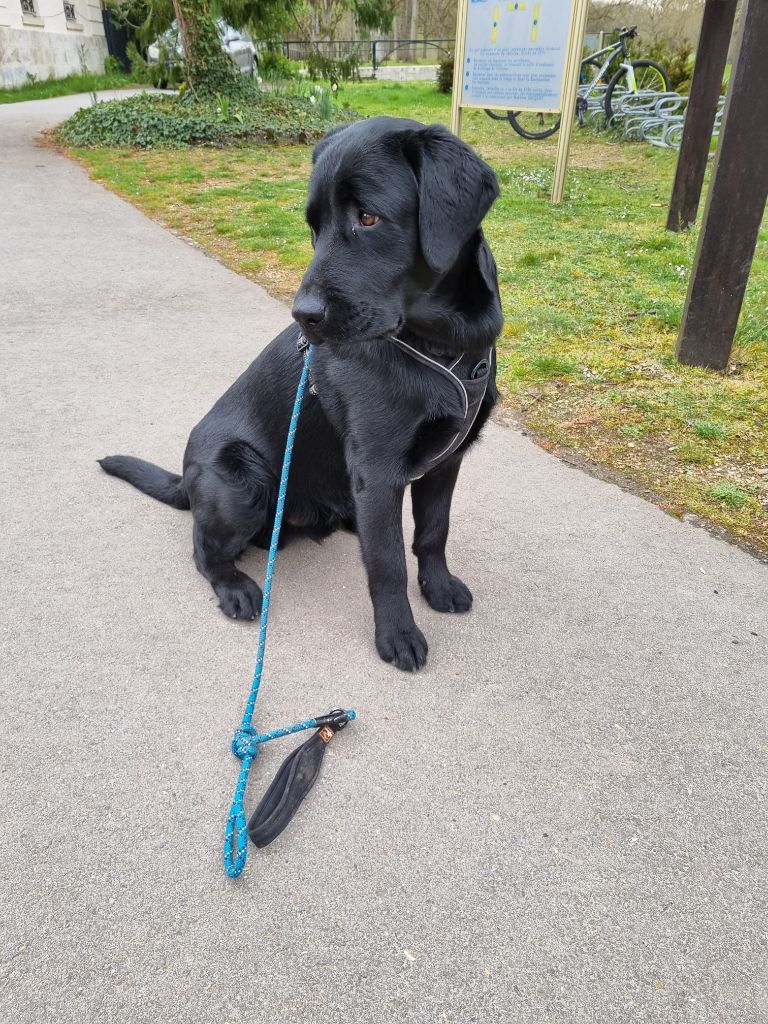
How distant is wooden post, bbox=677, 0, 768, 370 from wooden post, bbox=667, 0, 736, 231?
10.0 feet

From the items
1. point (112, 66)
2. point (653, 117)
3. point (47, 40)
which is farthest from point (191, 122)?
point (112, 66)

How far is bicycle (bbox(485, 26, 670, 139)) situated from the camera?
42.3 feet

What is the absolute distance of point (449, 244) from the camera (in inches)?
73.1

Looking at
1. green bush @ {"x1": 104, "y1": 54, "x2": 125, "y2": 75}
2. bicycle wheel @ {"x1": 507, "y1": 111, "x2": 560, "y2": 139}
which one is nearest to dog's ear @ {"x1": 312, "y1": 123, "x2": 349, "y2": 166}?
bicycle wheel @ {"x1": 507, "y1": 111, "x2": 560, "y2": 139}

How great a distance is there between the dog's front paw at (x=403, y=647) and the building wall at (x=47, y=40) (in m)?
26.2

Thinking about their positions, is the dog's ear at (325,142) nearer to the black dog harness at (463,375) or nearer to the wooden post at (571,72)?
the black dog harness at (463,375)

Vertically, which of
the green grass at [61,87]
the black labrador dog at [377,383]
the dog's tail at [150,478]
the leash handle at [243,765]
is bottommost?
the leash handle at [243,765]

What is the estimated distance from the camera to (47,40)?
24.3 metres

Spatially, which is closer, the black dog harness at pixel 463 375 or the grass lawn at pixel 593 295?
the black dog harness at pixel 463 375

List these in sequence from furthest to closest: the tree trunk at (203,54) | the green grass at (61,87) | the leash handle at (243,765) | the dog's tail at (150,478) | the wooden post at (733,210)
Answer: the green grass at (61,87)
the tree trunk at (203,54)
the wooden post at (733,210)
the dog's tail at (150,478)
the leash handle at (243,765)

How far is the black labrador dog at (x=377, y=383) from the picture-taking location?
1859 mm

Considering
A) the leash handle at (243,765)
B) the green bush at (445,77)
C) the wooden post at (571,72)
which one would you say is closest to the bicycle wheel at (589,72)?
the green bush at (445,77)

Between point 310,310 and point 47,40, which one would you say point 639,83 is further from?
point 47,40

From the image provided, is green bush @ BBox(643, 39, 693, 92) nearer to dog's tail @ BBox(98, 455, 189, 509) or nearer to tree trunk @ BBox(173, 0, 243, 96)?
tree trunk @ BBox(173, 0, 243, 96)
